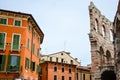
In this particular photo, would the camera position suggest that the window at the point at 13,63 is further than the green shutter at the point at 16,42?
No

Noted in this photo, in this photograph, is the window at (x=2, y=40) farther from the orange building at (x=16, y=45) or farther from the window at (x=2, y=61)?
the window at (x=2, y=61)

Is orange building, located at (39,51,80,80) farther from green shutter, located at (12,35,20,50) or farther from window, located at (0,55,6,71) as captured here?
window, located at (0,55,6,71)

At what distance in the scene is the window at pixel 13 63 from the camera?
22.4 meters

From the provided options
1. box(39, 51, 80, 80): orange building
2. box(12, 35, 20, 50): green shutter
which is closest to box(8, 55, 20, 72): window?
box(12, 35, 20, 50): green shutter

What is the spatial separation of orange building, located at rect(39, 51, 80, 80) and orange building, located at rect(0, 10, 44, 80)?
1953cm

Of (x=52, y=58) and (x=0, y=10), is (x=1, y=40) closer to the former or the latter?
(x=0, y=10)

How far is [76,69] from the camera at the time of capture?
5081 cm

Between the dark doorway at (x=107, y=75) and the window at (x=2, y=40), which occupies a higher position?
the window at (x=2, y=40)

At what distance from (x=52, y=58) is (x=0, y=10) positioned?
28061 millimetres

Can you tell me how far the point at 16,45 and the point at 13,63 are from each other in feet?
6.93

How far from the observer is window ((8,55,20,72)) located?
2239 cm

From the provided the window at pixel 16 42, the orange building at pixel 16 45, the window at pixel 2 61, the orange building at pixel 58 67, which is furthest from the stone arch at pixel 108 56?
the window at pixel 2 61

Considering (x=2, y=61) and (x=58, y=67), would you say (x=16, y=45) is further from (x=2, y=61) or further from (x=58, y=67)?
(x=58, y=67)

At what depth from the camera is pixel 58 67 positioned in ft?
155
